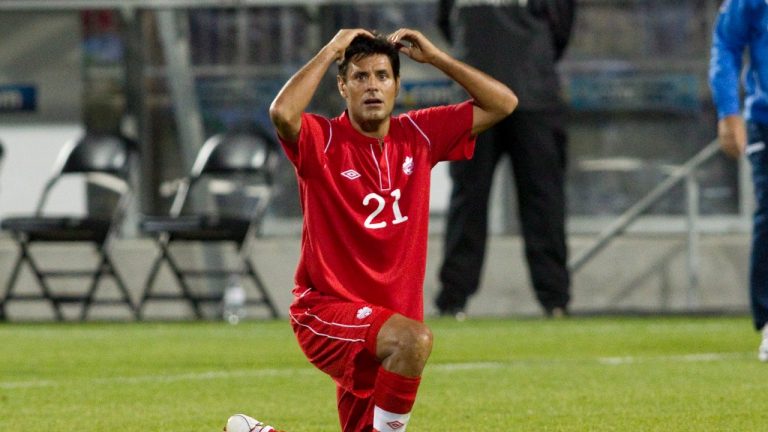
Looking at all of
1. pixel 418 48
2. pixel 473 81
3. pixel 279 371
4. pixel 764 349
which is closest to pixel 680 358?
→ pixel 764 349

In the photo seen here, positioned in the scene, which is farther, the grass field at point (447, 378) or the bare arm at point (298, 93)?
the grass field at point (447, 378)

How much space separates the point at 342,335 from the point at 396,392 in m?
0.31

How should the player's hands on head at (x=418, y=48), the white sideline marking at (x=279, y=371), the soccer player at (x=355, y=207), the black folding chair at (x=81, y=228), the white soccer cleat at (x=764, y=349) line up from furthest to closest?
1. the black folding chair at (x=81, y=228)
2. the white soccer cleat at (x=764, y=349)
3. the white sideline marking at (x=279, y=371)
4. the player's hands on head at (x=418, y=48)
5. the soccer player at (x=355, y=207)

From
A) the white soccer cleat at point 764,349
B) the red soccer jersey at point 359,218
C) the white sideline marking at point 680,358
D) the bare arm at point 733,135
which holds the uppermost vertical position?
the red soccer jersey at point 359,218

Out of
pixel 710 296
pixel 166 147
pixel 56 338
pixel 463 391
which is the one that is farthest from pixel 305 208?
pixel 166 147

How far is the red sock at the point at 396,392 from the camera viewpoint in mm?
4555

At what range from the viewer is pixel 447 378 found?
721cm

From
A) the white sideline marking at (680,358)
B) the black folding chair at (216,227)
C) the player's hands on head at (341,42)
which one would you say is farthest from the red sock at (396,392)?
the black folding chair at (216,227)

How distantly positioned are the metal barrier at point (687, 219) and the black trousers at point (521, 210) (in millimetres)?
1563

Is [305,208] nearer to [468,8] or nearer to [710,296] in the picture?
[468,8]

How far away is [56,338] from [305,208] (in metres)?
5.05

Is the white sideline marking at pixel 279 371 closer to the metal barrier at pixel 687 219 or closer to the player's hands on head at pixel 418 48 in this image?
the player's hands on head at pixel 418 48

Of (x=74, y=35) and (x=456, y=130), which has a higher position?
(x=456, y=130)

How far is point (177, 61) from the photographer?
1277cm
